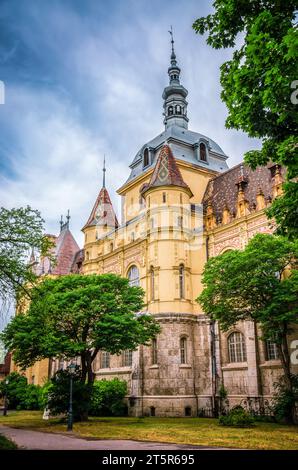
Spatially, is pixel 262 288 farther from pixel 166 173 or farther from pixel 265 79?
pixel 166 173

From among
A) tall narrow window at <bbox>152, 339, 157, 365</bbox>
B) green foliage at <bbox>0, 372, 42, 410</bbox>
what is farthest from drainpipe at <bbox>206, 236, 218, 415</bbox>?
green foliage at <bbox>0, 372, 42, 410</bbox>

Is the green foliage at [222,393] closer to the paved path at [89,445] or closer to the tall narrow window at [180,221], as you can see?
the tall narrow window at [180,221]

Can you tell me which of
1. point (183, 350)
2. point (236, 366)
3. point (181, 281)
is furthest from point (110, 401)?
point (181, 281)

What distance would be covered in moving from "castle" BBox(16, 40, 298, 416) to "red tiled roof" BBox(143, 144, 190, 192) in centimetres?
9

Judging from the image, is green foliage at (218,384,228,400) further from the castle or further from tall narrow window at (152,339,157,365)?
tall narrow window at (152,339,157,365)

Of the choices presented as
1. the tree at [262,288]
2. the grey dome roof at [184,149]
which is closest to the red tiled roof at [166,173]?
the grey dome roof at [184,149]

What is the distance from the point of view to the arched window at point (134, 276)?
1426 inches

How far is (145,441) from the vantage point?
14875 mm

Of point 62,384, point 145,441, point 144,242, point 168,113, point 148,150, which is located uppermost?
point 168,113

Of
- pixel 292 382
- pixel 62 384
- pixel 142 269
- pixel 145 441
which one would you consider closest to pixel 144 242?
pixel 142 269

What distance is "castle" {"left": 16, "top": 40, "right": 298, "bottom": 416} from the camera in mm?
28266
